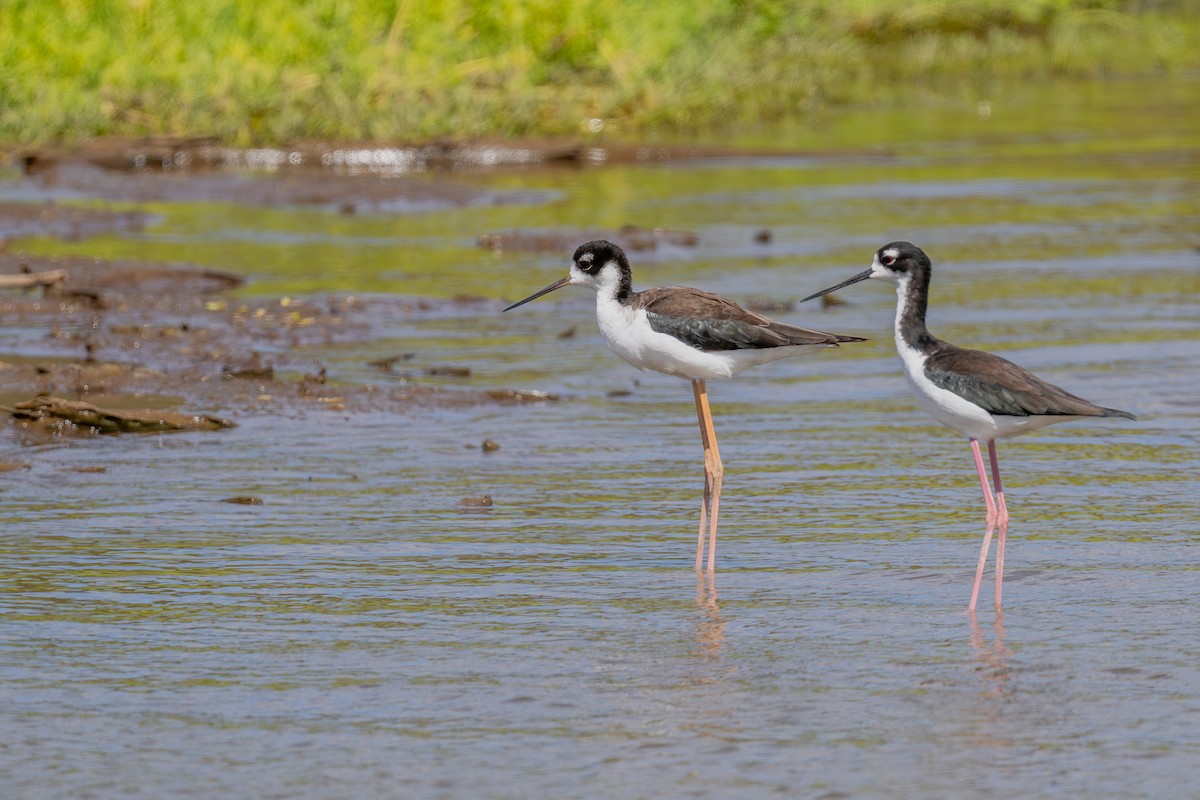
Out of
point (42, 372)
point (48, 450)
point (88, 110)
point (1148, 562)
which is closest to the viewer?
point (1148, 562)

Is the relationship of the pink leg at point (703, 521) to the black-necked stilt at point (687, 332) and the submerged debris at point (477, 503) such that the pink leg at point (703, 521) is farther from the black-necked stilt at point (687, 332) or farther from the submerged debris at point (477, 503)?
the submerged debris at point (477, 503)

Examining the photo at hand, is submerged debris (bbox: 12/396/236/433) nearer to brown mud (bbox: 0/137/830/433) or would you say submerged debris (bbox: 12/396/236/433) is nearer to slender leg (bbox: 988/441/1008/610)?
brown mud (bbox: 0/137/830/433)

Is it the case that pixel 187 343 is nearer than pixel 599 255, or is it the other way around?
pixel 599 255

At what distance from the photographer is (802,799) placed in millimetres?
4551

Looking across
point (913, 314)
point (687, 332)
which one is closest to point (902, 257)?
point (913, 314)

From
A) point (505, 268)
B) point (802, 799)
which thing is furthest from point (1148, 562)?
point (505, 268)

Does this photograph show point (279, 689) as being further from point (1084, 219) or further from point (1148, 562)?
point (1084, 219)

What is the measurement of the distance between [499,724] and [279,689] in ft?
2.20

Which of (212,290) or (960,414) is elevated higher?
(212,290)

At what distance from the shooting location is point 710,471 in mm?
7402

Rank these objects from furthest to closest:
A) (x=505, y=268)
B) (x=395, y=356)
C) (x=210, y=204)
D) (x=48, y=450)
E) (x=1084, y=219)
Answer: (x=210, y=204), (x=1084, y=219), (x=505, y=268), (x=395, y=356), (x=48, y=450)

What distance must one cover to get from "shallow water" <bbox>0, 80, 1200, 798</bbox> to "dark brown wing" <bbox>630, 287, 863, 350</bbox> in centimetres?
68

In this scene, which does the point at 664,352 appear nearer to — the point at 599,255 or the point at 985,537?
the point at 599,255

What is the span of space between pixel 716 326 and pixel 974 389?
44.8 inches
